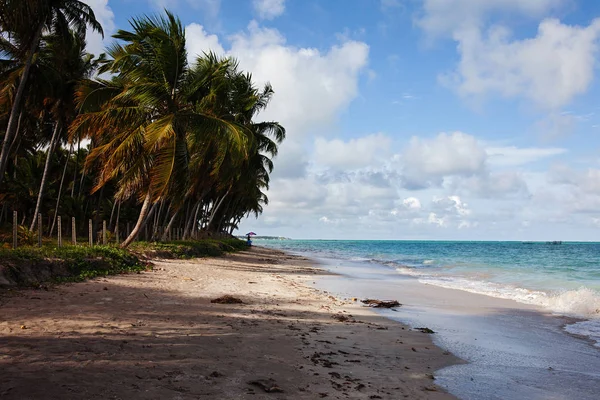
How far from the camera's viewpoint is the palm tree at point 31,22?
11.1 meters

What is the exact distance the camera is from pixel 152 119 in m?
17.8

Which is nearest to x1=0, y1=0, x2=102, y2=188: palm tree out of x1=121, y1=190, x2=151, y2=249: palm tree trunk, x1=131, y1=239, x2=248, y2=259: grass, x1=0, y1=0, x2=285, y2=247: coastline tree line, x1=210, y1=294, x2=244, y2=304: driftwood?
x1=0, y1=0, x2=285, y2=247: coastline tree line

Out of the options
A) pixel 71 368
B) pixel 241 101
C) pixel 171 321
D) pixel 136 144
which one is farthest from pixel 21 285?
pixel 241 101

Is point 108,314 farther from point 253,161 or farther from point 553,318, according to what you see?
point 253,161

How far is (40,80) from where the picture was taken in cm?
1988

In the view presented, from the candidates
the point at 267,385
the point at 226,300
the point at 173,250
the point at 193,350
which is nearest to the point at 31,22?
the point at 226,300

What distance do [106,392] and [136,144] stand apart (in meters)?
13.5

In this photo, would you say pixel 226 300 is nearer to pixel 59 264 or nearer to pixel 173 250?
pixel 59 264

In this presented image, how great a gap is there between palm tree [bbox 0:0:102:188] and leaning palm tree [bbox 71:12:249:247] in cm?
186

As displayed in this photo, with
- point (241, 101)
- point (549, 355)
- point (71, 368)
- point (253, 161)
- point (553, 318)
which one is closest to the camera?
point (71, 368)

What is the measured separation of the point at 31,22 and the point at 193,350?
1240 centimetres

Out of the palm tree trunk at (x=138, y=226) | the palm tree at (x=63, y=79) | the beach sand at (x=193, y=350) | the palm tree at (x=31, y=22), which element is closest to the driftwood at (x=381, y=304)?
the beach sand at (x=193, y=350)

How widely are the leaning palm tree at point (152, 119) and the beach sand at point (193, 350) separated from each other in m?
7.07

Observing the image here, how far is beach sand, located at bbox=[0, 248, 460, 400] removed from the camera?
4148 millimetres
